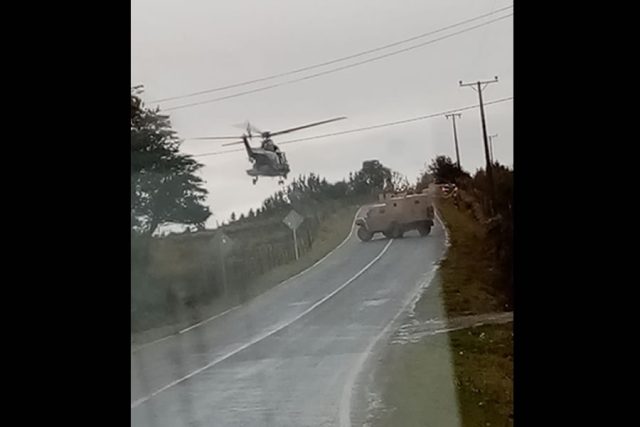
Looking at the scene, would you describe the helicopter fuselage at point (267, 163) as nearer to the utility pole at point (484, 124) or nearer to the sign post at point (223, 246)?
the sign post at point (223, 246)

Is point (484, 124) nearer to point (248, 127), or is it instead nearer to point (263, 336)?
point (248, 127)

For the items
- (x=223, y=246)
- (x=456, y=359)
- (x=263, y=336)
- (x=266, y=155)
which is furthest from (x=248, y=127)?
(x=456, y=359)

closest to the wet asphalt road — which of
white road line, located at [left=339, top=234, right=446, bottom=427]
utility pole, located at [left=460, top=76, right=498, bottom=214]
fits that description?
white road line, located at [left=339, top=234, right=446, bottom=427]

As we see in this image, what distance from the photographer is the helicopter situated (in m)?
1.16

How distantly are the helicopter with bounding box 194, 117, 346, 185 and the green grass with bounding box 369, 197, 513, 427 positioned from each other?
24 cm

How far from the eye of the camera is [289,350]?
1.19 metres

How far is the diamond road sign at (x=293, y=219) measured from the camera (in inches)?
47.4

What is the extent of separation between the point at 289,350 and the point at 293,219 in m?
0.19
